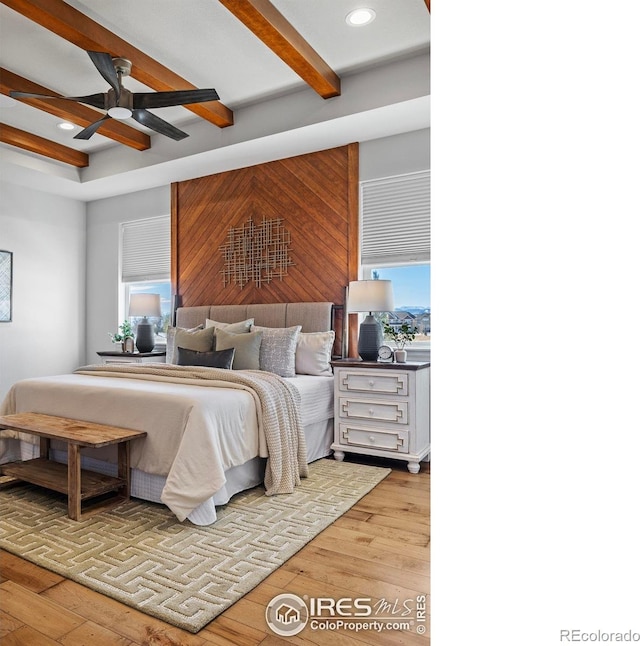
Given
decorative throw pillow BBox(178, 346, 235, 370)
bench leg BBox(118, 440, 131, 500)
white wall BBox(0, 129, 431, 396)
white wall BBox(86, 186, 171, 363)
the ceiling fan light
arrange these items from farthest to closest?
white wall BBox(86, 186, 171, 363), white wall BBox(0, 129, 431, 396), decorative throw pillow BBox(178, 346, 235, 370), the ceiling fan light, bench leg BBox(118, 440, 131, 500)

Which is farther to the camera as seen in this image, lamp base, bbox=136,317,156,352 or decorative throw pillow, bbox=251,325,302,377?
lamp base, bbox=136,317,156,352

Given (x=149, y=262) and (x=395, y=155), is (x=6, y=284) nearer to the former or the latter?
(x=149, y=262)

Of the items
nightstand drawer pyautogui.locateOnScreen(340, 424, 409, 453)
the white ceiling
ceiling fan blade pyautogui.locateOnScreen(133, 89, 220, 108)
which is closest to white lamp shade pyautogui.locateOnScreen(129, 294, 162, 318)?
the white ceiling

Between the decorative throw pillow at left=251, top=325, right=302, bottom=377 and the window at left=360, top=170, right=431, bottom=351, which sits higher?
the window at left=360, top=170, right=431, bottom=351

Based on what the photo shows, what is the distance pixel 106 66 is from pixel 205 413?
6.86 ft

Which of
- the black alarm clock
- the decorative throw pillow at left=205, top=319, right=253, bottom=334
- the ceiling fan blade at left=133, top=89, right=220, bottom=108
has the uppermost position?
the ceiling fan blade at left=133, top=89, right=220, bottom=108

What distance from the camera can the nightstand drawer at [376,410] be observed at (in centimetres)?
330

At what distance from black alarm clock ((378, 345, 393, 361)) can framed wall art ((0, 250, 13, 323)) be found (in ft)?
13.6

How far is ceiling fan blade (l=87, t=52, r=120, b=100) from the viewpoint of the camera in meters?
2.66

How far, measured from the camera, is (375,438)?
3391 millimetres

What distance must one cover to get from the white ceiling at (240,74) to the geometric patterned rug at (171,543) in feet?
9.24

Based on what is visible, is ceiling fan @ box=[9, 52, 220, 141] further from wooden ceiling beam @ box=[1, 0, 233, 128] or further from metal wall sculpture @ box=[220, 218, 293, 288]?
metal wall sculpture @ box=[220, 218, 293, 288]
